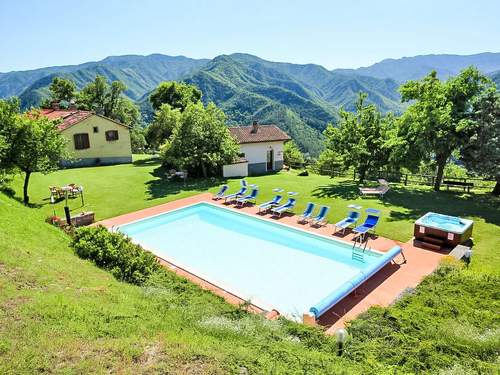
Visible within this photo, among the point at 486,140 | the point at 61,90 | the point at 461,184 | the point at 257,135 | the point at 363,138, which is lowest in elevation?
the point at 461,184

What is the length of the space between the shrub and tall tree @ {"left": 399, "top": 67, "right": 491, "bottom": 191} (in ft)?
51.4

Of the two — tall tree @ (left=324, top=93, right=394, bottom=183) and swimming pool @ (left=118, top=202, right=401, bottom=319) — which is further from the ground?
tall tree @ (left=324, top=93, right=394, bottom=183)

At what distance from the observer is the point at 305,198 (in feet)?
62.7

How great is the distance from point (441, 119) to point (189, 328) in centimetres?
1722

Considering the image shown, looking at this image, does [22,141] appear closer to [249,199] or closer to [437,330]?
[249,199]

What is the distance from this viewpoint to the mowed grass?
13.9 m

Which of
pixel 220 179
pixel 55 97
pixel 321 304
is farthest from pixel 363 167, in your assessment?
pixel 55 97

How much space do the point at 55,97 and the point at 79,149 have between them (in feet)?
90.7

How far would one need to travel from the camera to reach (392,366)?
16.8 feet

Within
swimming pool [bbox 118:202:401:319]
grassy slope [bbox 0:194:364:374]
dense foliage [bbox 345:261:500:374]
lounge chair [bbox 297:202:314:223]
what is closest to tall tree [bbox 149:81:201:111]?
swimming pool [bbox 118:202:401:319]

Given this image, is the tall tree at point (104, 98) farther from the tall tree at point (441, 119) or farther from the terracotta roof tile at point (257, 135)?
the tall tree at point (441, 119)

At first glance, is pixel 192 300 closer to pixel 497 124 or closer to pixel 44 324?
pixel 44 324

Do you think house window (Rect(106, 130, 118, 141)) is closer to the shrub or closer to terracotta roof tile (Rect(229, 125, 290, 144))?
terracotta roof tile (Rect(229, 125, 290, 144))

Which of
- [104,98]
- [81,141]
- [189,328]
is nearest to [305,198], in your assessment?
[189,328]
